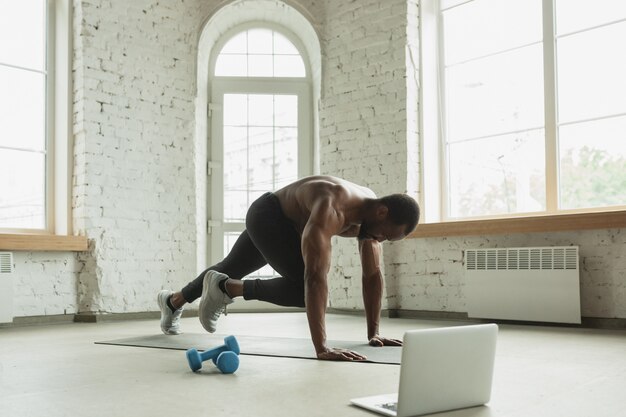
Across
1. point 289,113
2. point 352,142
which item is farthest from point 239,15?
point 352,142

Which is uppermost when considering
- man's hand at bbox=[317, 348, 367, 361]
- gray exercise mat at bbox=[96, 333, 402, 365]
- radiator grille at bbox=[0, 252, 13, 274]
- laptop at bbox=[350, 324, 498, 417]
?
radiator grille at bbox=[0, 252, 13, 274]

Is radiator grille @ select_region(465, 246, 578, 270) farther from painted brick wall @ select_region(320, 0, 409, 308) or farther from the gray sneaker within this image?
the gray sneaker

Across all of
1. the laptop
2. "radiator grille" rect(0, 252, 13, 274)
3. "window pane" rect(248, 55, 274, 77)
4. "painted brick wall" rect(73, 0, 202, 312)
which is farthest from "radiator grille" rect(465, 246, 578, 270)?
"radiator grille" rect(0, 252, 13, 274)

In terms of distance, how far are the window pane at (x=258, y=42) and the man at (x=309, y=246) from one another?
329cm

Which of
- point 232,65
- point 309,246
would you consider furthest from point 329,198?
point 232,65

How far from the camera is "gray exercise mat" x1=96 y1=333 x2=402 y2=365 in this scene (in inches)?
116

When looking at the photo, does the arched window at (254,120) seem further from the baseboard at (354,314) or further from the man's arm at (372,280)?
the man's arm at (372,280)

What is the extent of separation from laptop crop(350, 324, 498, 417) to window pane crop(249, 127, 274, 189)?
451cm

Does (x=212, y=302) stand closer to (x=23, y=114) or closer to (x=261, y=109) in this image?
(x=23, y=114)

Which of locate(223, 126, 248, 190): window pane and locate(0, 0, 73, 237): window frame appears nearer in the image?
locate(0, 0, 73, 237): window frame

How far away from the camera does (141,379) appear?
94.5 inches

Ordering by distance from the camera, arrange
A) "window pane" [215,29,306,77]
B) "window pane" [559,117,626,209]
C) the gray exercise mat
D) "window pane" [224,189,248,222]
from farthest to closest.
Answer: "window pane" [215,29,306,77], "window pane" [224,189,248,222], "window pane" [559,117,626,209], the gray exercise mat

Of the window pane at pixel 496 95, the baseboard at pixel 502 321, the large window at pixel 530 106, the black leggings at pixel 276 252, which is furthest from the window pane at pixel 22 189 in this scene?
the window pane at pixel 496 95

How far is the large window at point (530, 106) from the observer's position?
A: 15.9 feet
